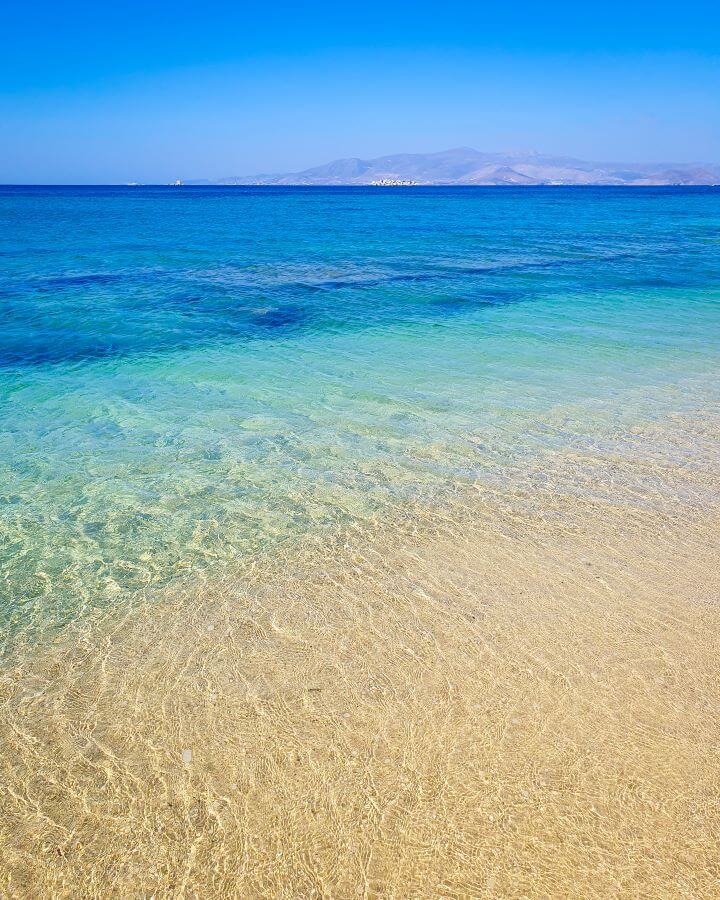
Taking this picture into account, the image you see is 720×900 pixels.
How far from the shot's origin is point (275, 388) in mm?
9297

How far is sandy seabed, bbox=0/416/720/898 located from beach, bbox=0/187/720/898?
15mm

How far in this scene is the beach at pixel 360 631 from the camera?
265 centimetres

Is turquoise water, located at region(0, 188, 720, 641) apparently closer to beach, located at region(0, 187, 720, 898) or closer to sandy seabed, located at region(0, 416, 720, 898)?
beach, located at region(0, 187, 720, 898)

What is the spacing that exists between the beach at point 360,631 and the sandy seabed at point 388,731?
1 centimetres

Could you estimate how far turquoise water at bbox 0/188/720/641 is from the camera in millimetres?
5215

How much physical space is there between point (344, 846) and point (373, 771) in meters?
0.40

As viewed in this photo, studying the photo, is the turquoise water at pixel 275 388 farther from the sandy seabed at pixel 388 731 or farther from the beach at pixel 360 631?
the sandy seabed at pixel 388 731

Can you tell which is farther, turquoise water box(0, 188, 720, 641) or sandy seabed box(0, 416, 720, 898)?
→ turquoise water box(0, 188, 720, 641)

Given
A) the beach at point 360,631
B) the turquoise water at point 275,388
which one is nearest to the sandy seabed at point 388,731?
the beach at point 360,631

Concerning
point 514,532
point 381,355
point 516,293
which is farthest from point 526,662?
point 516,293

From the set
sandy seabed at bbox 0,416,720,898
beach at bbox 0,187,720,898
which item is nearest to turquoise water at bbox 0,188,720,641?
beach at bbox 0,187,720,898

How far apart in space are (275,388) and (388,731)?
6.78m

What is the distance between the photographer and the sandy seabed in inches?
101

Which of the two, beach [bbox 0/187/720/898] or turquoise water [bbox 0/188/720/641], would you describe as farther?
turquoise water [bbox 0/188/720/641]
